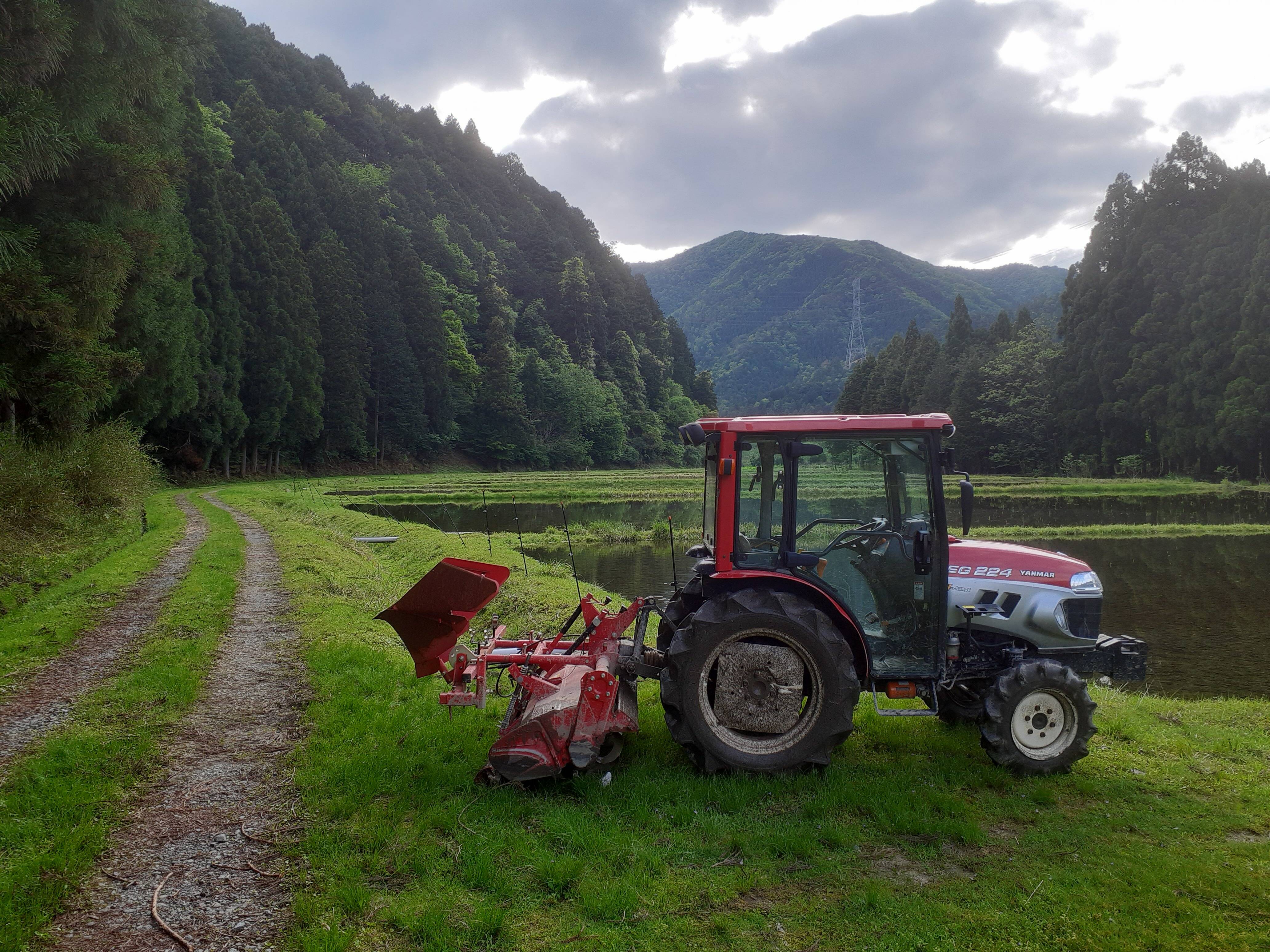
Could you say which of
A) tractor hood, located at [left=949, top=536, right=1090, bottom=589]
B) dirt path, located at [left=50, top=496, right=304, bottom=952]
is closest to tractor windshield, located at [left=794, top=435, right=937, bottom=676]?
Answer: tractor hood, located at [left=949, top=536, right=1090, bottom=589]

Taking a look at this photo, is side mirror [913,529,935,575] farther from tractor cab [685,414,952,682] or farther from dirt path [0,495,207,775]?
dirt path [0,495,207,775]

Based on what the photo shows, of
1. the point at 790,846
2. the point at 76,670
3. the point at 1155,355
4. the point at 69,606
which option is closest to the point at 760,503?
the point at 790,846

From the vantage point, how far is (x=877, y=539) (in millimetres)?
5293

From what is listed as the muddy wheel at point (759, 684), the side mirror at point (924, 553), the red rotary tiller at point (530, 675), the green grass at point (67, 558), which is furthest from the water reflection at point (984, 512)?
the muddy wheel at point (759, 684)

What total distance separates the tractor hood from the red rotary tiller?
2471 millimetres

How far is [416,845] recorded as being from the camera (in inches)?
165

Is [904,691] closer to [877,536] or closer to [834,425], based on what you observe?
[877,536]

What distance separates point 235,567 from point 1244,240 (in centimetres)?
5768

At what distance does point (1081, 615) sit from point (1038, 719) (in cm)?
86

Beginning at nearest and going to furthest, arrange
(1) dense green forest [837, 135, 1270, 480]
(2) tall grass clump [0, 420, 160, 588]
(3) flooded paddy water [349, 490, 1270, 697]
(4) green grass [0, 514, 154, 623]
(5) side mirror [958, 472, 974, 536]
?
(5) side mirror [958, 472, 974, 536] < (4) green grass [0, 514, 154, 623] < (3) flooded paddy water [349, 490, 1270, 697] < (2) tall grass clump [0, 420, 160, 588] < (1) dense green forest [837, 135, 1270, 480]

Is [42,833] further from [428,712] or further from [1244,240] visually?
[1244,240]

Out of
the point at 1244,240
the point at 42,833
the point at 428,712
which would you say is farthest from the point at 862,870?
the point at 1244,240

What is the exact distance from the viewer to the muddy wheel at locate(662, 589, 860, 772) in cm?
489

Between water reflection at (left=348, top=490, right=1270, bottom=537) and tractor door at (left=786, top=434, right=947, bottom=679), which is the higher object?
tractor door at (left=786, top=434, right=947, bottom=679)
